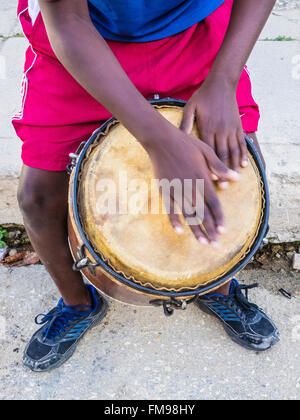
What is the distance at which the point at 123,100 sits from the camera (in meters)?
1.14

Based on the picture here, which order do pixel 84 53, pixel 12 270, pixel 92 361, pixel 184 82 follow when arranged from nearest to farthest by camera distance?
1. pixel 84 53
2. pixel 184 82
3. pixel 92 361
4. pixel 12 270

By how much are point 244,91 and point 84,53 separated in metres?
0.60

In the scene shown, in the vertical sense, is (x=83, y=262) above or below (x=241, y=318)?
A: above

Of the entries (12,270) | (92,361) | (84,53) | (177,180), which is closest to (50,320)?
(92,361)

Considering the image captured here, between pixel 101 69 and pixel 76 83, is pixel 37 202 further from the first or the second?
pixel 101 69

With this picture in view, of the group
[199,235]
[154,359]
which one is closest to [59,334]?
[154,359]

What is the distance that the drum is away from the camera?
121cm

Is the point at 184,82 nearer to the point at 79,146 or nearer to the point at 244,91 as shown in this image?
the point at 244,91

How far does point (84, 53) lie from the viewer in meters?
1.14

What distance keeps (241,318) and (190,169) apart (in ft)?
2.80

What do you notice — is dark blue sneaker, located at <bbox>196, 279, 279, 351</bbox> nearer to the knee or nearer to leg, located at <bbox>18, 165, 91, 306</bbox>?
leg, located at <bbox>18, 165, 91, 306</bbox>

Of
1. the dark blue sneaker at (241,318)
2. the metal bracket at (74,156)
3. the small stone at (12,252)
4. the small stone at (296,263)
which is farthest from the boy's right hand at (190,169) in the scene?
the small stone at (12,252)

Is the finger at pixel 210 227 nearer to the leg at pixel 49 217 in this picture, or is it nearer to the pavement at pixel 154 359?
the leg at pixel 49 217

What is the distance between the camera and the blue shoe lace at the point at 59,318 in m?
1.75
